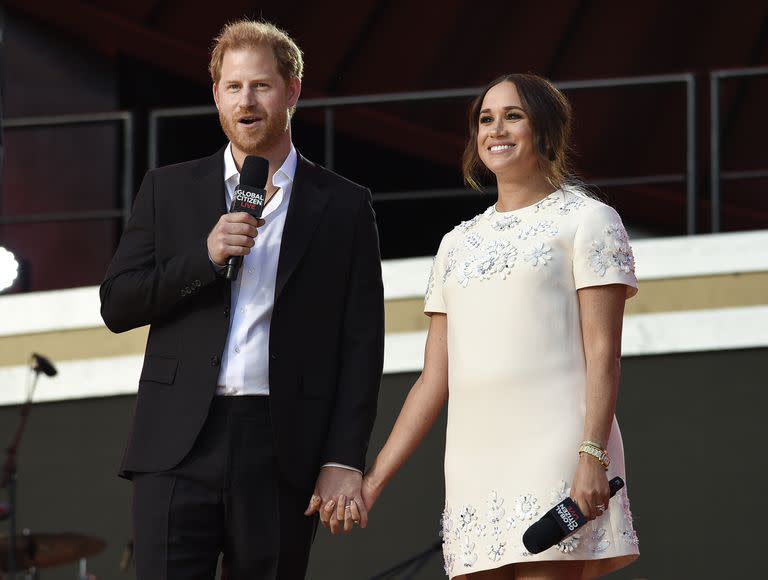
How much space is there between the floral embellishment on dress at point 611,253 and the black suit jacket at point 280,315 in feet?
1.72

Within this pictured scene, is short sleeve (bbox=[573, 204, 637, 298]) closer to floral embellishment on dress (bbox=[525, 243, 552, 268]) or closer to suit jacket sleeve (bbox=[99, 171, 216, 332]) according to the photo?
floral embellishment on dress (bbox=[525, 243, 552, 268])

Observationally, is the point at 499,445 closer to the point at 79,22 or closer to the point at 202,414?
the point at 202,414

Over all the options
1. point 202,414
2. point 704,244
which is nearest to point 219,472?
point 202,414

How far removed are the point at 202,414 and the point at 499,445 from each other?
559 mm

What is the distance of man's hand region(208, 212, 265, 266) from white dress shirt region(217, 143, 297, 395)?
6.5 inches

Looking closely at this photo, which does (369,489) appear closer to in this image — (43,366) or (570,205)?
(570,205)

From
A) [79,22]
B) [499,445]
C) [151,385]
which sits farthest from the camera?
[79,22]

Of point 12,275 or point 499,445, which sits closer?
point 499,445

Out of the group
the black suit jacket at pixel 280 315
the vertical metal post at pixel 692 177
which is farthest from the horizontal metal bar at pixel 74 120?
the black suit jacket at pixel 280 315

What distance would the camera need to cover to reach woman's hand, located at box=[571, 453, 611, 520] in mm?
2197

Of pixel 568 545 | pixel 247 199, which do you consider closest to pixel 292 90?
pixel 247 199

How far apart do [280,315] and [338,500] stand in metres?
0.38

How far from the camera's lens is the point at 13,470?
516cm

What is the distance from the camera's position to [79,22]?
7340 mm
